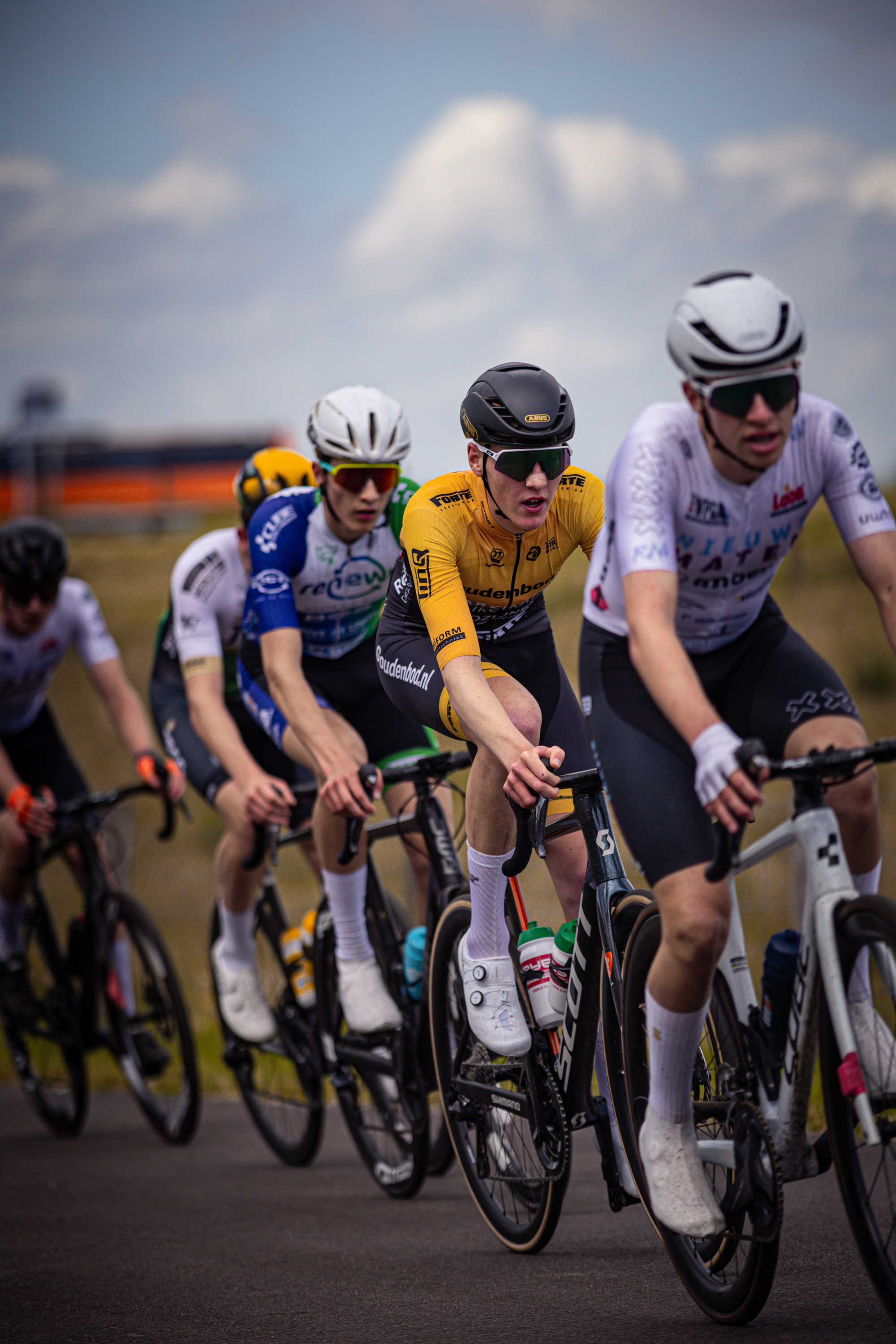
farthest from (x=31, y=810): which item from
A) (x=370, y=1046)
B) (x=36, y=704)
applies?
(x=370, y=1046)

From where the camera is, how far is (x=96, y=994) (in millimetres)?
6883

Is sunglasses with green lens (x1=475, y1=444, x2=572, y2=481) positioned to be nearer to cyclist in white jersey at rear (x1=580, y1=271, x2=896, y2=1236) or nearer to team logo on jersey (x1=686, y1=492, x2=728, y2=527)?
cyclist in white jersey at rear (x1=580, y1=271, x2=896, y2=1236)

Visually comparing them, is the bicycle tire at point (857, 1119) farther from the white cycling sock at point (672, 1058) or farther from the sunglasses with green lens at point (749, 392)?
the sunglasses with green lens at point (749, 392)

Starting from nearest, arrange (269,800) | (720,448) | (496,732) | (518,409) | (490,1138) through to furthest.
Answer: (720,448)
(496,732)
(518,409)
(490,1138)
(269,800)

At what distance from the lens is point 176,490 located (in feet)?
102

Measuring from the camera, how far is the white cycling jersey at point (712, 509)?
123 inches

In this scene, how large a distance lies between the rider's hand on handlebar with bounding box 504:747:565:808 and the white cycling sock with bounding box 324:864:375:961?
1844 millimetres

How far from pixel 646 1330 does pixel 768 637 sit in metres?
1.61

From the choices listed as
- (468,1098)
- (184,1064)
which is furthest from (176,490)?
(468,1098)

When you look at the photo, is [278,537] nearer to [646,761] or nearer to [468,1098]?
[468,1098]

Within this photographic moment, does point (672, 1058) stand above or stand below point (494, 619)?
below

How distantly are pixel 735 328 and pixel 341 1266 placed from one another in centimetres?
287

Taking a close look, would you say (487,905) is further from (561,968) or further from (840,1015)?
(840,1015)

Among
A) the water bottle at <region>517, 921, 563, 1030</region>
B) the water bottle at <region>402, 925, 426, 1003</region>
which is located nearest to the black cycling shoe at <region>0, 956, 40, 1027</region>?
the water bottle at <region>402, 925, 426, 1003</region>
